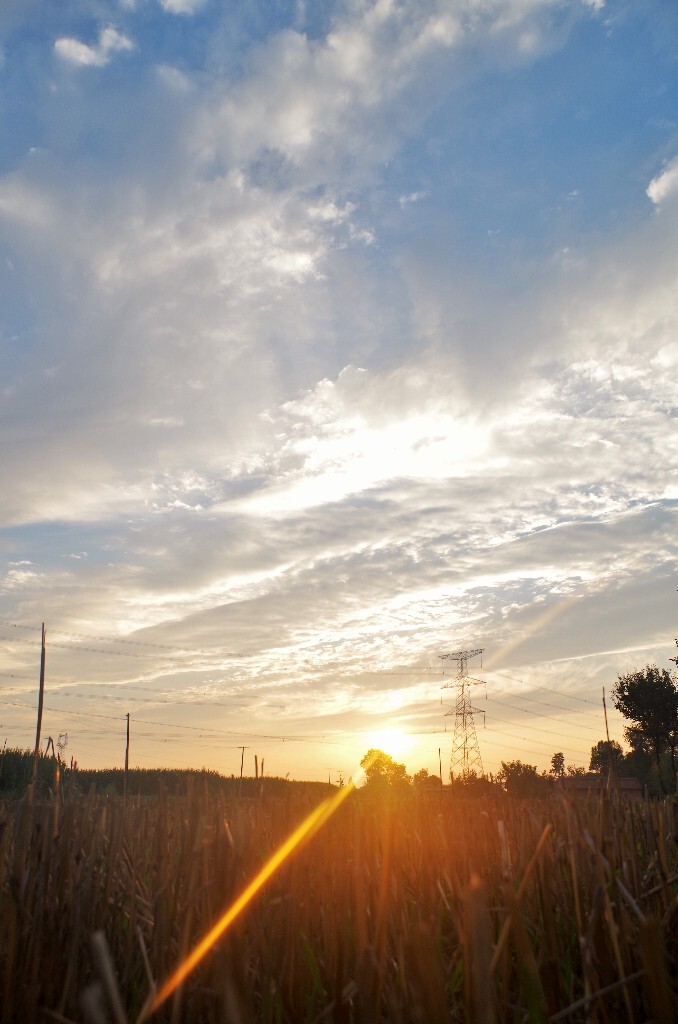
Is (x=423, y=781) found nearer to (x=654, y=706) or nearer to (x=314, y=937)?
(x=314, y=937)

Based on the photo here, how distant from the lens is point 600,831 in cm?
391

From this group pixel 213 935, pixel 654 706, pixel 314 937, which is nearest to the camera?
pixel 213 935

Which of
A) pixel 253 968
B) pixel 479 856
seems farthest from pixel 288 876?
pixel 479 856

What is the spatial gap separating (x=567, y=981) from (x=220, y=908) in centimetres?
218

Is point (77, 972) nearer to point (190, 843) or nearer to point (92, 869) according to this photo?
point (92, 869)

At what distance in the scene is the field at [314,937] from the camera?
6.47 ft

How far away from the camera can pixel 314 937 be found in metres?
3.79

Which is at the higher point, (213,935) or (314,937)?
(213,935)

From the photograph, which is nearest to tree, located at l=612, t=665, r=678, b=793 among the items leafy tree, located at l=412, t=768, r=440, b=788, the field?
leafy tree, located at l=412, t=768, r=440, b=788

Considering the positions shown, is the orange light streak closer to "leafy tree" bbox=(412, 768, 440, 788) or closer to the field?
the field

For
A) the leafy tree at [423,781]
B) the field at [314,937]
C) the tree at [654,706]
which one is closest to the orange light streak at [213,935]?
the field at [314,937]

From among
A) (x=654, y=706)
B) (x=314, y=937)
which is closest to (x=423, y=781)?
(x=314, y=937)

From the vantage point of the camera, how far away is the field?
1.97m

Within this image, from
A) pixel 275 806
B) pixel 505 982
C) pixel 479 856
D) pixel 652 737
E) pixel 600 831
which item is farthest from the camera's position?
pixel 652 737
